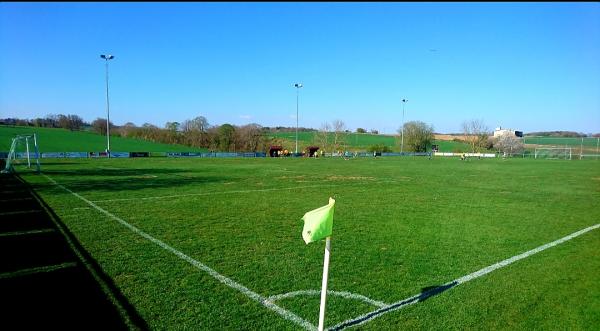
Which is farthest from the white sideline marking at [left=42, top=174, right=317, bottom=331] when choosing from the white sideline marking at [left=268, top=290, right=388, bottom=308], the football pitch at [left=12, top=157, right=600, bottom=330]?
the white sideline marking at [left=268, top=290, right=388, bottom=308]

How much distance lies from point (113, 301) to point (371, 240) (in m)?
5.01

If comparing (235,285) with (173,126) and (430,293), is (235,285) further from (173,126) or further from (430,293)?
(173,126)

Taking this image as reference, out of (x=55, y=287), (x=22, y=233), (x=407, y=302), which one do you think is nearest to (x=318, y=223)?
(x=407, y=302)

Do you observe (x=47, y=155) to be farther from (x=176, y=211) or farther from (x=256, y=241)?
(x=256, y=241)

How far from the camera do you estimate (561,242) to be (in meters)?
8.02

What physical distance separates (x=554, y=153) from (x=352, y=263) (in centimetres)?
8635

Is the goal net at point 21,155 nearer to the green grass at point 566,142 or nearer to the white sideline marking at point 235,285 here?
the white sideline marking at point 235,285

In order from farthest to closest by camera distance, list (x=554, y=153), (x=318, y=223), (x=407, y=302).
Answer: (x=554, y=153), (x=407, y=302), (x=318, y=223)

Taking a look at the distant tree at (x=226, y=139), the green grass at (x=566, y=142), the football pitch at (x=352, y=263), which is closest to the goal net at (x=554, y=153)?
the green grass at (x=566, y=142)

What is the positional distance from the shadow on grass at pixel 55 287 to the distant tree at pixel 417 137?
89.1 meters

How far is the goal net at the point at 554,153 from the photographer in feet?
238

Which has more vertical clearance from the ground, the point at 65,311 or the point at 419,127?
the point at 419,127

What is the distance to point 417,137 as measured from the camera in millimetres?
90875

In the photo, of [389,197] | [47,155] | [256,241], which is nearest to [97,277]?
[256,241]
